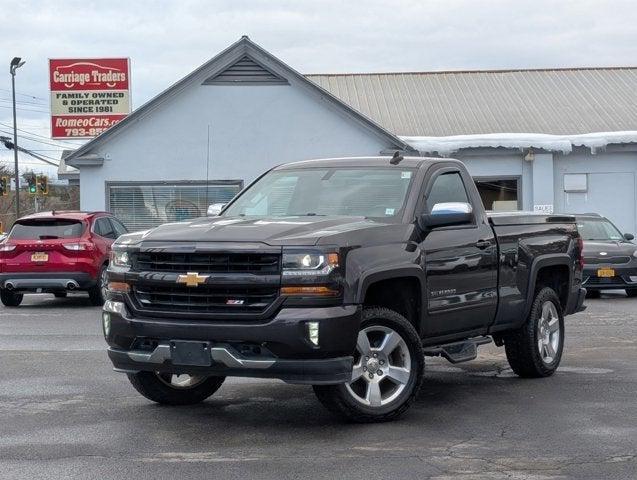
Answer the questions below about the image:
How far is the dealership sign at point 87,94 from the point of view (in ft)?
127

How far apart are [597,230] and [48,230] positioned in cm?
1023

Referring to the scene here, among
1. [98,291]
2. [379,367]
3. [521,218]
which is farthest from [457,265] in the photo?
[98,291]

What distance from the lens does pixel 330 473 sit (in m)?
6.31

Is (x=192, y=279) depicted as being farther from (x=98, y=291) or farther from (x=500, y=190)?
(x=500, y=190)

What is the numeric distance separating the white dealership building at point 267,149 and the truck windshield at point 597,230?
18.0 feet

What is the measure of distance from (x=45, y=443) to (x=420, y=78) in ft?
94.4

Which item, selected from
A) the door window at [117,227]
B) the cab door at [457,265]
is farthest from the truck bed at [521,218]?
the door window at [117,227]

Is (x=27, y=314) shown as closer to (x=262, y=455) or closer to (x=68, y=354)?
(x=68, y=354)

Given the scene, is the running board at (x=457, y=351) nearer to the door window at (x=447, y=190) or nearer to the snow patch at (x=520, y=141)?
the door window at (x=447, y=190)

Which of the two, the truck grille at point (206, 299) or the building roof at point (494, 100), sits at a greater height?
the building roof at point (494, 100)

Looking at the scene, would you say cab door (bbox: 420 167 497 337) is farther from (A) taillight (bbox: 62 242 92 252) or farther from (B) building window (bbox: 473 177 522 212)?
(B) building window (bbox: 473 177 522 212)

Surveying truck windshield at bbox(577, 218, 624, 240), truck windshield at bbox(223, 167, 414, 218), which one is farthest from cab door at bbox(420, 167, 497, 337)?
truck windshield at bbox(577, 218, 624, 240)

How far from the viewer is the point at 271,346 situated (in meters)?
7.12

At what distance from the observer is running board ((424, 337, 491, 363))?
8.55 meters
